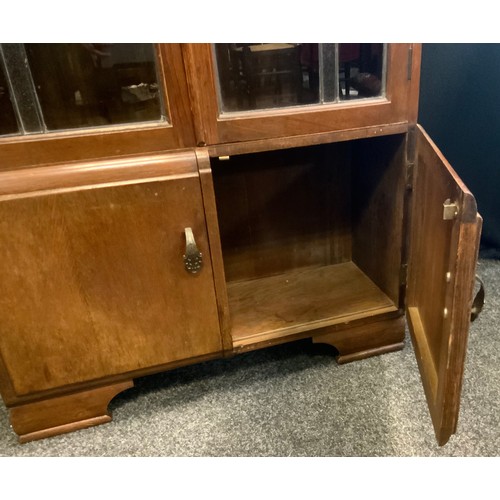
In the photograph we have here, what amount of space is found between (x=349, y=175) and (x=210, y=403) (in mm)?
640

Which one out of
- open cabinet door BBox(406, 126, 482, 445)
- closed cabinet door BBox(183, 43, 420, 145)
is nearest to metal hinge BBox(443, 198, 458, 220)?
open cabinet door BBox(406, 126, 482, 445)

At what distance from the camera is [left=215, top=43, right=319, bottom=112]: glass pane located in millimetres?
773

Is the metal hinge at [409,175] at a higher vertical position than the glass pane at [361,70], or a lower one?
lower

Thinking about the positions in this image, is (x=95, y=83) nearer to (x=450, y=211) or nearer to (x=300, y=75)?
(x=300, y=75)

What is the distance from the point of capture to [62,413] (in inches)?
36.7

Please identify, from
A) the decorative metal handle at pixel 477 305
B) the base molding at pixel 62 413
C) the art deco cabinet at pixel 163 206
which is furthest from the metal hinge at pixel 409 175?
the base molding at pixel 62 413

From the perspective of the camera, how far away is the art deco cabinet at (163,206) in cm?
72

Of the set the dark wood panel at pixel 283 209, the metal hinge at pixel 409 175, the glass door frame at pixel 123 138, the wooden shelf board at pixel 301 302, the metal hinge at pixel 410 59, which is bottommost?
the wooden shelf board at pixel 301 302

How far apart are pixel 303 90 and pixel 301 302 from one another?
A: 0.48 meters

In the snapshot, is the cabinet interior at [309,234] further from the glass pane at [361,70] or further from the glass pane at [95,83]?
the glass pane at [95,83]

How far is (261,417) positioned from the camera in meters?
0.95

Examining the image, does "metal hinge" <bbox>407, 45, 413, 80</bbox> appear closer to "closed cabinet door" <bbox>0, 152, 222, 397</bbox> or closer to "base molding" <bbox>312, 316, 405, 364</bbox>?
"closed cabinet door" <bbox>0, 152, 222, 397</bbox>
